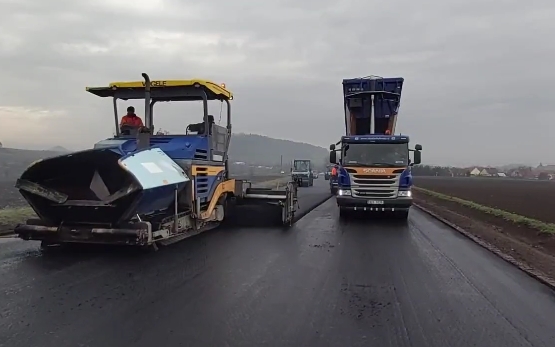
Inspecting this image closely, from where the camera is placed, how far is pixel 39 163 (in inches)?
324

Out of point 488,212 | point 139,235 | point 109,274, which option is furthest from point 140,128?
point 488,212

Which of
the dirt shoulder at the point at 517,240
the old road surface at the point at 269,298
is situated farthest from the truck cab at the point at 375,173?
the old road surface at the point at 269,298

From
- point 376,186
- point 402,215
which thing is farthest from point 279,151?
point 376,186

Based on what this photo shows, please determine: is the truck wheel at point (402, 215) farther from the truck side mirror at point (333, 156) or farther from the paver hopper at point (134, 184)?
the paver hopper at point (134, 184)

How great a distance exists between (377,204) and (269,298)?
911 cm

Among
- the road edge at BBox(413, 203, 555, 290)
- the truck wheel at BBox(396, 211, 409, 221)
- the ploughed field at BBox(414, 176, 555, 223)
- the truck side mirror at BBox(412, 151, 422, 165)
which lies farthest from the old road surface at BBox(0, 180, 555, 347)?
the ploughed field at BBox(414, 176, 555, 223)

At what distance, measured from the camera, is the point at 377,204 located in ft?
47.6

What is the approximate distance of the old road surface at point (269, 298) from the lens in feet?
15.3

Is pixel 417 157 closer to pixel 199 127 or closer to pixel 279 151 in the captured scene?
pixel 199 127

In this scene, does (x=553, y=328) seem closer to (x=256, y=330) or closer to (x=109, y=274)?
(x=256, y=330)

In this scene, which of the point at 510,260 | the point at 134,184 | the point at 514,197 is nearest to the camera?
the point at 134,184

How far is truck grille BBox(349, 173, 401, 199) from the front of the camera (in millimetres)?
14469

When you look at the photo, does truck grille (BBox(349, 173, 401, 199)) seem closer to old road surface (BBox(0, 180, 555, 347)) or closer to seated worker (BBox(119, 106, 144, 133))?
old road surface (BBox(0, 180, 555, 347))

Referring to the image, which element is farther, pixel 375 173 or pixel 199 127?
pixel 375 173
